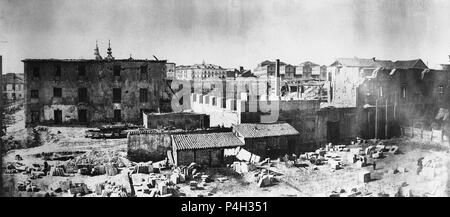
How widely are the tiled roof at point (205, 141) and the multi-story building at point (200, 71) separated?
32.2m

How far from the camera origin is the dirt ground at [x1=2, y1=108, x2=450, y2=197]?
15094mm

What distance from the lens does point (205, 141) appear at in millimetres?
19703

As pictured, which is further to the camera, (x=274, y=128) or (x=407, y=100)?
(x=407, y=100)

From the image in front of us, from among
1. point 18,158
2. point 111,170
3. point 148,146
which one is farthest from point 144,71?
point 111,170

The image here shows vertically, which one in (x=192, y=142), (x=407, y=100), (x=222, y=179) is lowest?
(x=222, y=179)

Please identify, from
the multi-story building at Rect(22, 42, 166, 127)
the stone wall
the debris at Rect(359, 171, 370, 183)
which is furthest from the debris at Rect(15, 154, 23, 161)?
the debris at Rect(359, 171, 370, 183)

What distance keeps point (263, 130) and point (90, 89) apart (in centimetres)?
1734

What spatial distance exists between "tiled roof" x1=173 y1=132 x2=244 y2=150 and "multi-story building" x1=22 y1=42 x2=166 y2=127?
13.3 metres

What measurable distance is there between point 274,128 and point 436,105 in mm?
18871

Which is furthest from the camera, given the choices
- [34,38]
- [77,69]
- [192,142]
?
[77,69]

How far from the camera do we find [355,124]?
93.2ft

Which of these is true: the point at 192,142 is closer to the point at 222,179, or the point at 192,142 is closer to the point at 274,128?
the point at 222,179

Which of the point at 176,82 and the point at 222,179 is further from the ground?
the point at 176,82
